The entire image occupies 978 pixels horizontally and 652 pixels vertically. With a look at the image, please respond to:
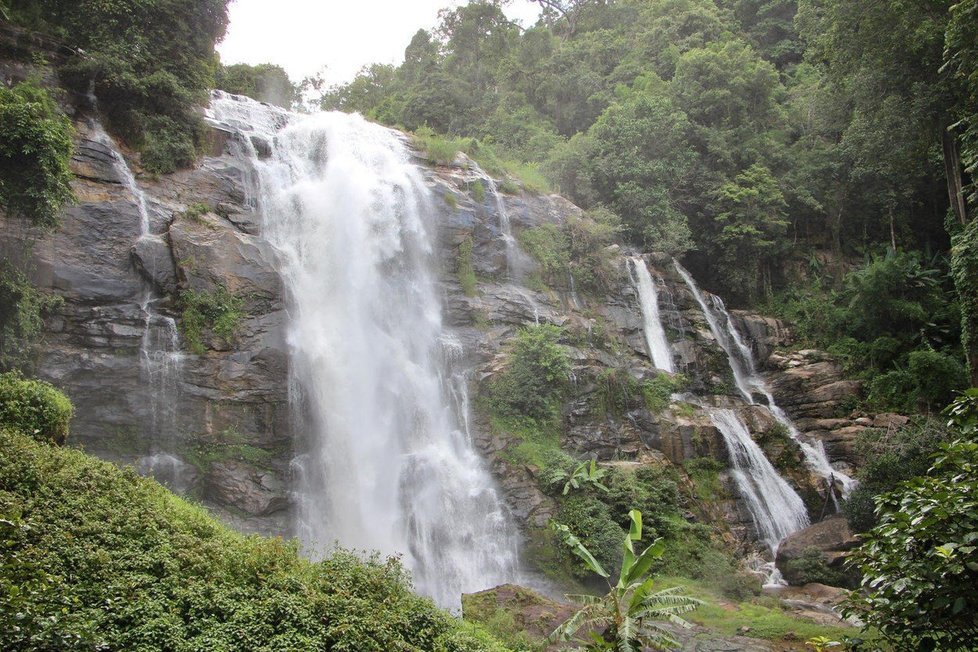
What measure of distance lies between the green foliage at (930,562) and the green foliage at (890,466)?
12241 mm

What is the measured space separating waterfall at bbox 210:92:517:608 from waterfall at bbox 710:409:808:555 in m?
7.22

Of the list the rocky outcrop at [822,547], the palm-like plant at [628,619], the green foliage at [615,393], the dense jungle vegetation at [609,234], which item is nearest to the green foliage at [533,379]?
the dense jungle vegetation at [609,234]

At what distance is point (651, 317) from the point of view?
23.7 metres

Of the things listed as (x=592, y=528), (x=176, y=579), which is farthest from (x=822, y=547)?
(x=176, y=579)

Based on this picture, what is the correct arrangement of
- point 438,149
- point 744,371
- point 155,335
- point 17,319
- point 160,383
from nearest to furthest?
point 17,319 < point 160,383 < point 155,335 < point 744,371 < point 438,149

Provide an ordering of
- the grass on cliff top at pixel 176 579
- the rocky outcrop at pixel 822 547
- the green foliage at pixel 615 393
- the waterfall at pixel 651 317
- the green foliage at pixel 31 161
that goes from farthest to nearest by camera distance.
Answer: the waterfall at pixel 651 317 < the green foliage at pixel 615 393 < the rocky outcrop at pixel 822 547 < the green foliage at pixel 31 161 < the grass on cliff top at pixel 176 579

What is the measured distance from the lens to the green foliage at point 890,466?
16.2 metres

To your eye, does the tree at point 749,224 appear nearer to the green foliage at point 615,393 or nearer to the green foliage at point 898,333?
the green foliage at point 898,333

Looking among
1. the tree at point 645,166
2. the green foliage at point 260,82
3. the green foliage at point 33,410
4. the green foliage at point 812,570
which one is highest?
the green foliage at point 260,82

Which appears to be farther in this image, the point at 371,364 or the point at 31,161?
the point at 371,364

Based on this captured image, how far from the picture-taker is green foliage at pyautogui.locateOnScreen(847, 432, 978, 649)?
4.66m

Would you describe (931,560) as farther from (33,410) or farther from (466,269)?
(466,269)

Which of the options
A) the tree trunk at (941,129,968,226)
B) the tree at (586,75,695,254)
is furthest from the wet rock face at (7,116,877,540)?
the tree trunk at (941,129,968,226)

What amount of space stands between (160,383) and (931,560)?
14.1m
